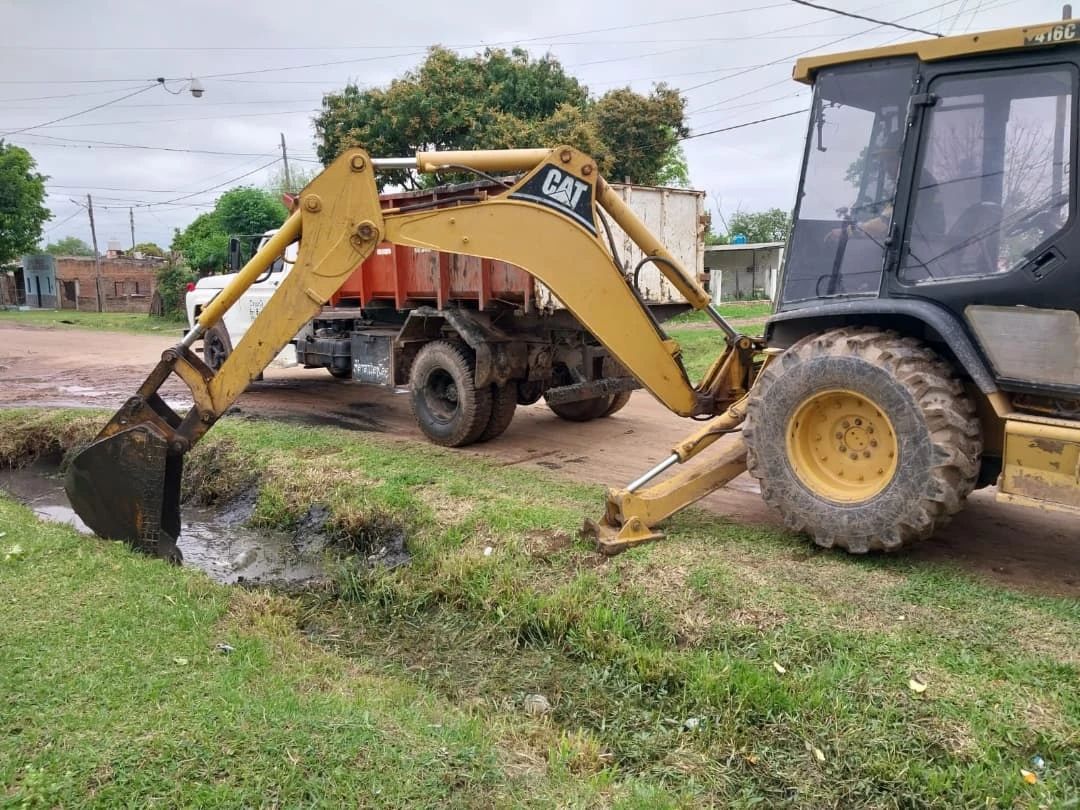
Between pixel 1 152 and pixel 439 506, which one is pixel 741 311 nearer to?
pixel 439 506

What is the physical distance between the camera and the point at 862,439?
4730 mm

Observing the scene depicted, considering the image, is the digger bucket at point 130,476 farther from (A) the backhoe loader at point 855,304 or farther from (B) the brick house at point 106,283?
(B) the brick house at point 106,283

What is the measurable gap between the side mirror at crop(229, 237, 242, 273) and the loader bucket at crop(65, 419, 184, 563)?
659 cm

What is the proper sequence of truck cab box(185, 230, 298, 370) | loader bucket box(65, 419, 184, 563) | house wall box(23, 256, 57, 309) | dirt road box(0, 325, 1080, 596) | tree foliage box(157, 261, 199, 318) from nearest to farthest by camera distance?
dirt road box(0, 325, 1080, 596)
loader bucket box(65, 419, 184, 563)
truck cab box(185, 230, 298, 370)
tree foliage box(157, 261, 199, 318)
house wall box(23, 256, 57, 309)

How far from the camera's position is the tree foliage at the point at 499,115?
20328 millimetres

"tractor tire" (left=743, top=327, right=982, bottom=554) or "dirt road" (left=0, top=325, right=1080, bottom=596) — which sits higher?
"tractor tire" (left=743, top=327, right=982, bottom=554)

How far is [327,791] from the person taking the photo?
2.88 m

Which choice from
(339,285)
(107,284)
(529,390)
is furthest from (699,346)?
(107,284)

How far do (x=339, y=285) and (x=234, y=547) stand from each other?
2.45 metres

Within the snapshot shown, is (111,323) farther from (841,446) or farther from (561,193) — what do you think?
(841,446)

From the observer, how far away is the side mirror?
11.4 meters

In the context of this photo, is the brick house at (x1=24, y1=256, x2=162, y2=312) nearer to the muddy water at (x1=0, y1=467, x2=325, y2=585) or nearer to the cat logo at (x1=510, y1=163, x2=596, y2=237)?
the muddy water at (x1=0, y1=467, x2=325, y2=585)

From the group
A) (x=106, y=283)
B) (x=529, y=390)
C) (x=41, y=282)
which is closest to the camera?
(x=529, y=390)

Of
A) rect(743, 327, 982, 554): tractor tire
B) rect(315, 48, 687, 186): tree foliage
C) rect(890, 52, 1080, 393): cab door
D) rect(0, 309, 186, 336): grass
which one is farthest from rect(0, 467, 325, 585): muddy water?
rect(0, 309, 186, 336): grass
